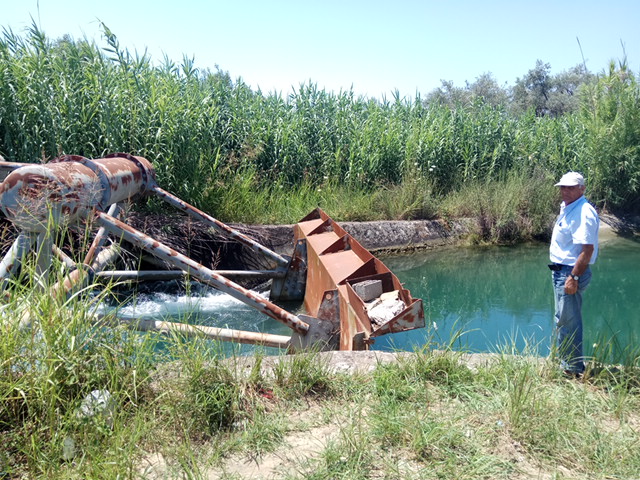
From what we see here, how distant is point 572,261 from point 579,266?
11 cm

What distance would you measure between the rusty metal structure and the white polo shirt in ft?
3.76

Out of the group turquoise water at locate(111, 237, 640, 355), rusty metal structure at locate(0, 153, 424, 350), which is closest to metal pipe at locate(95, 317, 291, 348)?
rusty metal structure at locate(0, 153, 424, 350)

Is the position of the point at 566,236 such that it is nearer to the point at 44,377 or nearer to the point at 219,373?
the point at 219,373

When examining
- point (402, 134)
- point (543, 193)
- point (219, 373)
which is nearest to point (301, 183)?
point (402, 134)

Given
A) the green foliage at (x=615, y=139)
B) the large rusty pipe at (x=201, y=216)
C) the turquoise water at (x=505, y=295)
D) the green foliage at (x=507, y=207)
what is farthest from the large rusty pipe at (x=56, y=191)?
the green foliage at (x=615, y=139)

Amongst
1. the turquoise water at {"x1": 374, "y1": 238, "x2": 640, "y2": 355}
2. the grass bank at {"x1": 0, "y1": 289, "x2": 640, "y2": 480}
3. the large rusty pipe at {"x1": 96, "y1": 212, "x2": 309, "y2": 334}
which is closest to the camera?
the grass bank at {"x1": 0, "y1": 289, "x2": 640, "y2": 480}

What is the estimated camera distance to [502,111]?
15.1 metres

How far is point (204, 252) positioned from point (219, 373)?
4.97 meters

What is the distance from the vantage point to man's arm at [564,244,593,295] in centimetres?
370

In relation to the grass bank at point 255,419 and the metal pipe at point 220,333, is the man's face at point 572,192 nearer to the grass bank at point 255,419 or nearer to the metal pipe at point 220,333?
the grass bank at point 255,419

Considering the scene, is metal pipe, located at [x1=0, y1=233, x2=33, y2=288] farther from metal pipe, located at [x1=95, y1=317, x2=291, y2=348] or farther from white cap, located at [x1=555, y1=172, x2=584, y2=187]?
white cap, located at [x1=555, y1=172, x2=584, y2=187]

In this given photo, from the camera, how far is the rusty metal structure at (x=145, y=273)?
3771mm

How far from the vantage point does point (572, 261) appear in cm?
384

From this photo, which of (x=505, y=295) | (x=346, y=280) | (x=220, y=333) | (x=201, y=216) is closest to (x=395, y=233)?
(x=505, y=295)
